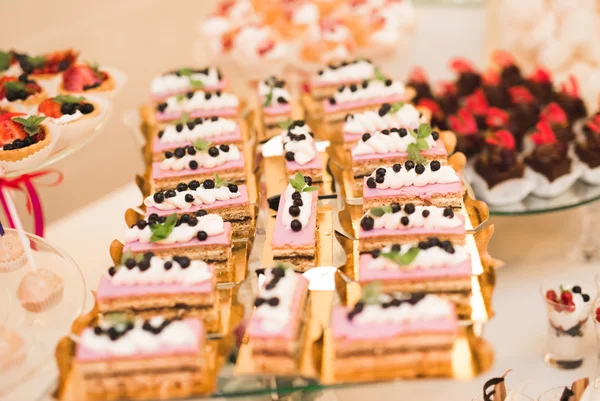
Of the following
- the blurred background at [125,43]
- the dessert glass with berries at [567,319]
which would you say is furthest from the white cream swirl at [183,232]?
the blurred background at [125,43]

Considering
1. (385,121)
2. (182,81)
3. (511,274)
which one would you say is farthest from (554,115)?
(182,81)

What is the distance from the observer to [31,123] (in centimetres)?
A: 276

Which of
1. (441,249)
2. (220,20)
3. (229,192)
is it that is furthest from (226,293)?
(220,20)

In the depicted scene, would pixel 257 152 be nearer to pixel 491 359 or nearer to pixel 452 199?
pixel 452 199

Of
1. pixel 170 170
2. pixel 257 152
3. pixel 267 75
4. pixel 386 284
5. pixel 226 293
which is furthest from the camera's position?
pixel 267 75

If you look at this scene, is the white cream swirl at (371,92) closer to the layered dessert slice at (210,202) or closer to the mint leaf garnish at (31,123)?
the layered dessert slice at (210,202)

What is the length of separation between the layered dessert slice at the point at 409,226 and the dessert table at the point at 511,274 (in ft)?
1.75

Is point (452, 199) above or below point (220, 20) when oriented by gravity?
below

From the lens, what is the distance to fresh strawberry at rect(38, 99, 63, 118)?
9.88 feet

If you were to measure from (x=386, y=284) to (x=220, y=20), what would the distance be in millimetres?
2652

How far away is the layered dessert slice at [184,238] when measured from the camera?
8.45 feet

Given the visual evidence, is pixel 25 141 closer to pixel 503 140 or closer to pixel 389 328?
pixel 389 328

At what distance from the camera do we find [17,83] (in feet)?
10.9

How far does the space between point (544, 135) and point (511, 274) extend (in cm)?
84
